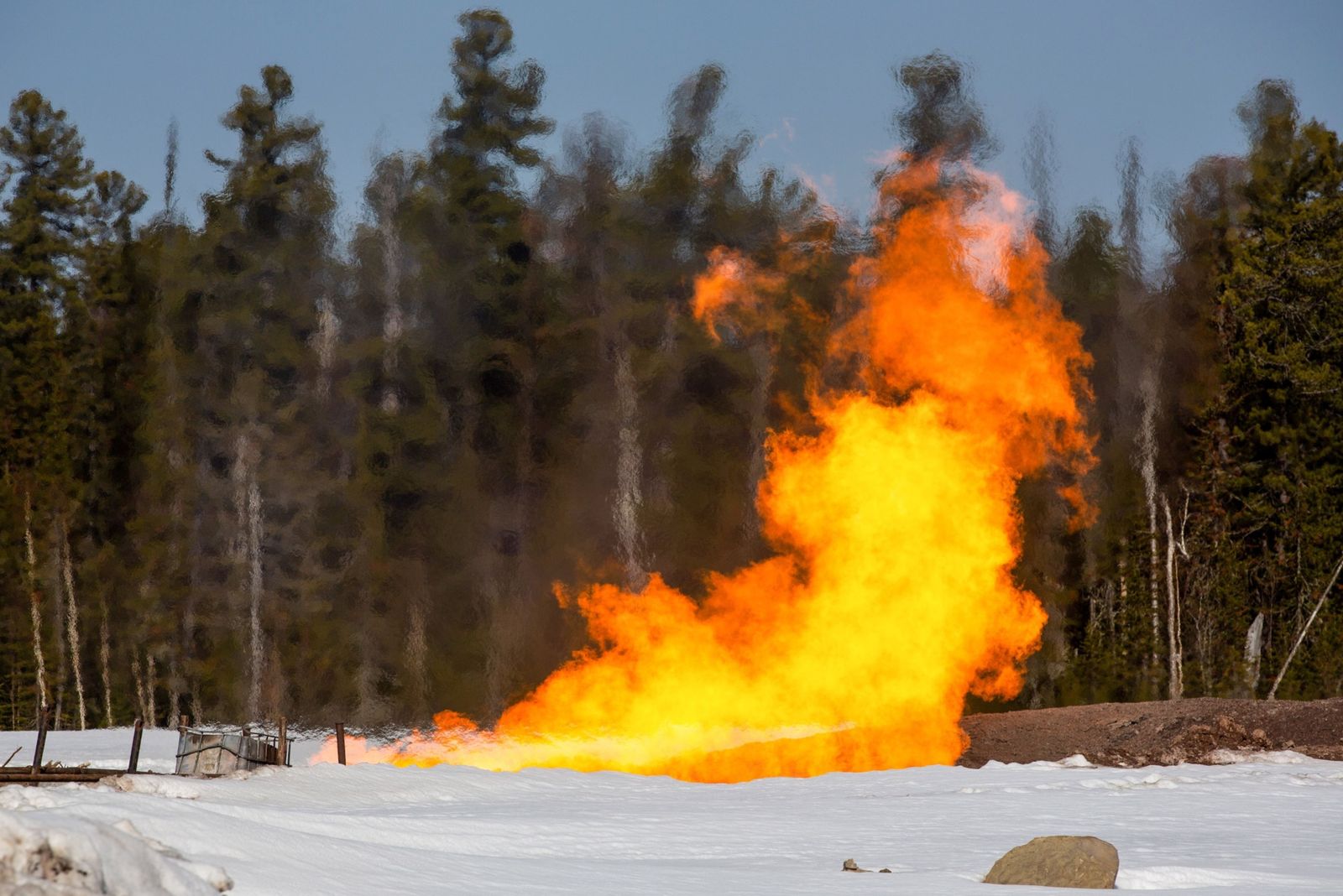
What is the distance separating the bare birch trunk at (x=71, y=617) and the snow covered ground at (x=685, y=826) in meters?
19.6

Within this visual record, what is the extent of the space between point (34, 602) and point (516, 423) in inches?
608

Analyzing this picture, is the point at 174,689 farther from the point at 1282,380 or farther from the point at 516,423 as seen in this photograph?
the point at 1282,380

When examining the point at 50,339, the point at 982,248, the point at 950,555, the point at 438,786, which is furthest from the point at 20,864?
the point at 50,339

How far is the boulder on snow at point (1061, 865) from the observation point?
11688 millimetres

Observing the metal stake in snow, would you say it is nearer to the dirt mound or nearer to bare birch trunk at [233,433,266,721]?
the dirt mound

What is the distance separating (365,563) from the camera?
3956cm

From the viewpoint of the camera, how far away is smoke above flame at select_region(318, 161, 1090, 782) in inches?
979

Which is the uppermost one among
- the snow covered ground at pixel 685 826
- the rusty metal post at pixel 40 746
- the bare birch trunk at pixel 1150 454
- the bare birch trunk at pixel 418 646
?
the bare birch trunk at pixel 1150 454

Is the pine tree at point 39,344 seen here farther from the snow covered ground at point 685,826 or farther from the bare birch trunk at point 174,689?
the snow covered ground at point 685,826

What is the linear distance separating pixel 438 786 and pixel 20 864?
1308 cm

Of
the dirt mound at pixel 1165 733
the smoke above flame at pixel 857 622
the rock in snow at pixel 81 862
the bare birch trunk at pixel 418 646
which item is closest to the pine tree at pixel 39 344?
the bare birch trunk at pixel 418 646

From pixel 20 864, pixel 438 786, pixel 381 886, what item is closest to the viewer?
pixel 20 864

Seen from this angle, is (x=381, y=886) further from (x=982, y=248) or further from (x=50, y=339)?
(x=50, y=339)

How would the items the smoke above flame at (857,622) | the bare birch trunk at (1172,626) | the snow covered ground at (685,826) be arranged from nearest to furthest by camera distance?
the snow covered ground at (685,826) → the smoke above flame at (857,622) → the bare birch trunk at (1172,626)
